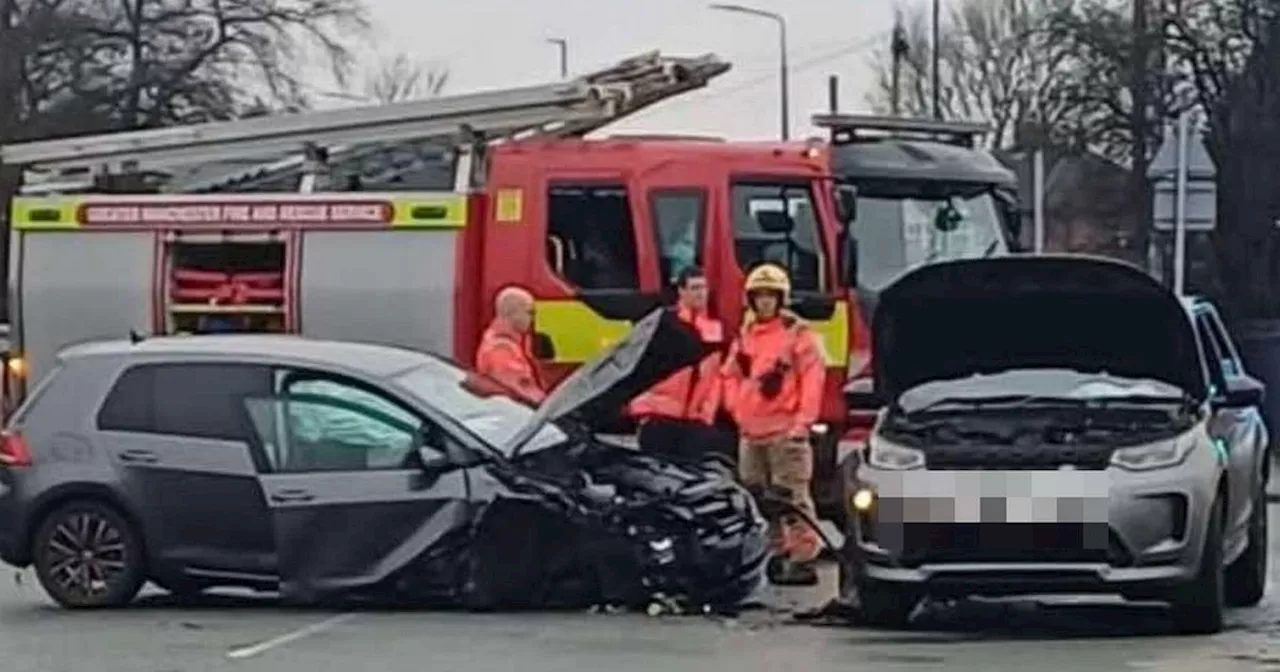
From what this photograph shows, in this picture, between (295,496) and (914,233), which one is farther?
(914,233)

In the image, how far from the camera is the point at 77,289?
1906 cm

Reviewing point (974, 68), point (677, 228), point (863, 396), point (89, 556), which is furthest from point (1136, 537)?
point (974, 68)

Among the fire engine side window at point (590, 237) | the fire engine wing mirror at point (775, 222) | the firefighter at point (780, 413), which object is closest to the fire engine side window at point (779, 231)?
the fire engine wing mirror at point (775, 222)

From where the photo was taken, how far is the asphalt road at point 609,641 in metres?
12.8

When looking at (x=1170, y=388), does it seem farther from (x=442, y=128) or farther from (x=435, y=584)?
(x=442, y=128)

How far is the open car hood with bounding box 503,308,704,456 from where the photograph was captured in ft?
49.7

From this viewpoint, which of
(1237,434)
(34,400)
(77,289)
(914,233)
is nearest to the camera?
(1237,434)

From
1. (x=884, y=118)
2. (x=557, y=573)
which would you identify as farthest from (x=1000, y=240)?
(x=557, y=573)

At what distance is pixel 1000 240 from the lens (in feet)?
63.5

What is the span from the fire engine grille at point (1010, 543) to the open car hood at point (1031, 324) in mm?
1446

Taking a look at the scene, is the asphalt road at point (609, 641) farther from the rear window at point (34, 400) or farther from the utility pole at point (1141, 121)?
the utility pole at point (1141, 121)

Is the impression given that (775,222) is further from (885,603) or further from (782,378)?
(885,603)

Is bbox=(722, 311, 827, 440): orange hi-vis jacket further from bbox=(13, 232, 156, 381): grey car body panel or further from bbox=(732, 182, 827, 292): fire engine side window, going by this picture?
bbox=(13, 232, 156, 381): grey car body panel

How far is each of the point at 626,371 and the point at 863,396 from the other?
4.51 ft
